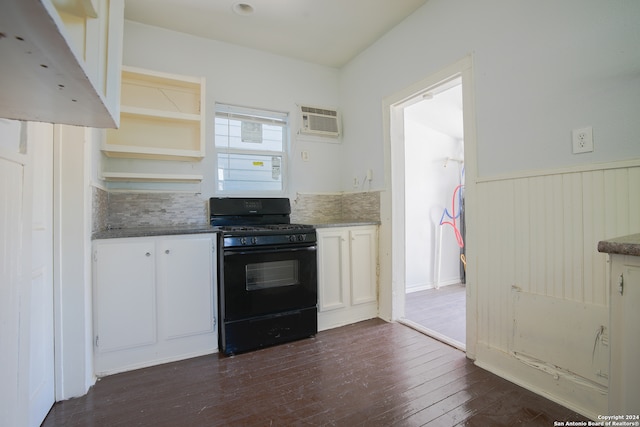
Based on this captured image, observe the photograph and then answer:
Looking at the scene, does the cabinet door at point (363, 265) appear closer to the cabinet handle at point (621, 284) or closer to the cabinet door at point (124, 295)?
the cabinet door at point (124, 295)

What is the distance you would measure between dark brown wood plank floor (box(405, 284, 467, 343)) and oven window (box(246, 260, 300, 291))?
128 cm

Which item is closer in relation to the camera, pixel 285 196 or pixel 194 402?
pixel 194 402

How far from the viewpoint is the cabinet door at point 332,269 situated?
8.34 feet

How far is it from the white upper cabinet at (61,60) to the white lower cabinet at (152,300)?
1368 millimetres

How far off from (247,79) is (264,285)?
2069 mm

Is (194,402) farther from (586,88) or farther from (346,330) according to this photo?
(586,88)

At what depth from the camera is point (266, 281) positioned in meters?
2.24

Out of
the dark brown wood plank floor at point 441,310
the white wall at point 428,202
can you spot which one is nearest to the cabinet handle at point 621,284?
Answer: the dark brown wood plank floor at point 441,310

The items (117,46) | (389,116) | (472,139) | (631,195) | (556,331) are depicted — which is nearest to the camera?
(117,46)

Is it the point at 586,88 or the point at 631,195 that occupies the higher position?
the point at 586,88

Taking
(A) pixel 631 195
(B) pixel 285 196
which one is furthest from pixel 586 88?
(B) pixel 285 196

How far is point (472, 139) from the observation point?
6.41ft

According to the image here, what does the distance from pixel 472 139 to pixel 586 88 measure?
607 mm

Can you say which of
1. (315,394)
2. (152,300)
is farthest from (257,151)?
(315,394)
